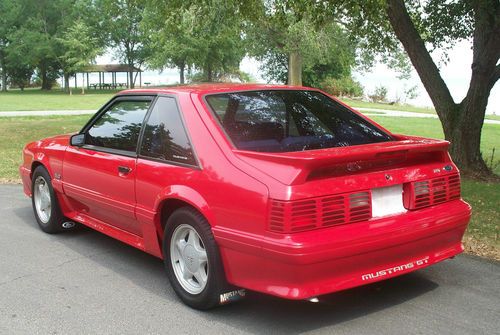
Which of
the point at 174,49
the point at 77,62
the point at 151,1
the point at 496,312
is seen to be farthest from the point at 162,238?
the point at 77,62

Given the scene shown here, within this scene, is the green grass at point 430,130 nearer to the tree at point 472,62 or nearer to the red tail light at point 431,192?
the tree at point 472,62

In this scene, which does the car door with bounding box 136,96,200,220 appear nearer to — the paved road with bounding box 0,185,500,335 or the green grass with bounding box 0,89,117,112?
the paved road with bounding box 0,185,500,335

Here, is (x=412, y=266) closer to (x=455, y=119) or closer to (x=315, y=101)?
(x=315, y=101)

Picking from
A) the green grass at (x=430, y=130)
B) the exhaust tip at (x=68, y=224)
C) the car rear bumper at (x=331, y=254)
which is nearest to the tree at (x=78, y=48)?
the green grass at (x=430, y=130)

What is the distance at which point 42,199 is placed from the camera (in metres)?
6.11

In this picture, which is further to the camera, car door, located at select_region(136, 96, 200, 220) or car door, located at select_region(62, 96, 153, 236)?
car door, located at select_region(62, 96, 153, 236)

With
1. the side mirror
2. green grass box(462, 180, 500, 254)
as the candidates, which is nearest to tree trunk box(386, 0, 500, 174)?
green grass box(462, 180, 500, 254)

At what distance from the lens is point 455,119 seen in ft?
30.6

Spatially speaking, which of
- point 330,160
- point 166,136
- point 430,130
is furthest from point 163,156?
point 430,130

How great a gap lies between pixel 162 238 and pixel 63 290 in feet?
2.84

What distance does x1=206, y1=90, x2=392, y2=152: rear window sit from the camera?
13.6 ft

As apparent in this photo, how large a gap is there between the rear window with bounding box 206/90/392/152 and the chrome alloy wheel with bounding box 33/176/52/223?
262 cm

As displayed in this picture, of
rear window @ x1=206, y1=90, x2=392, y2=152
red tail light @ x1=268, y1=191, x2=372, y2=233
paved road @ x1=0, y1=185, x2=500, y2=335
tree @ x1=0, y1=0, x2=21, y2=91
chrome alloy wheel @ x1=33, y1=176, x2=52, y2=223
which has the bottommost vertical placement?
paved road @ x1=0, y1=185, x2=500, y2=335

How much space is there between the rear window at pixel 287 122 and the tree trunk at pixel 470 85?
5053mm
